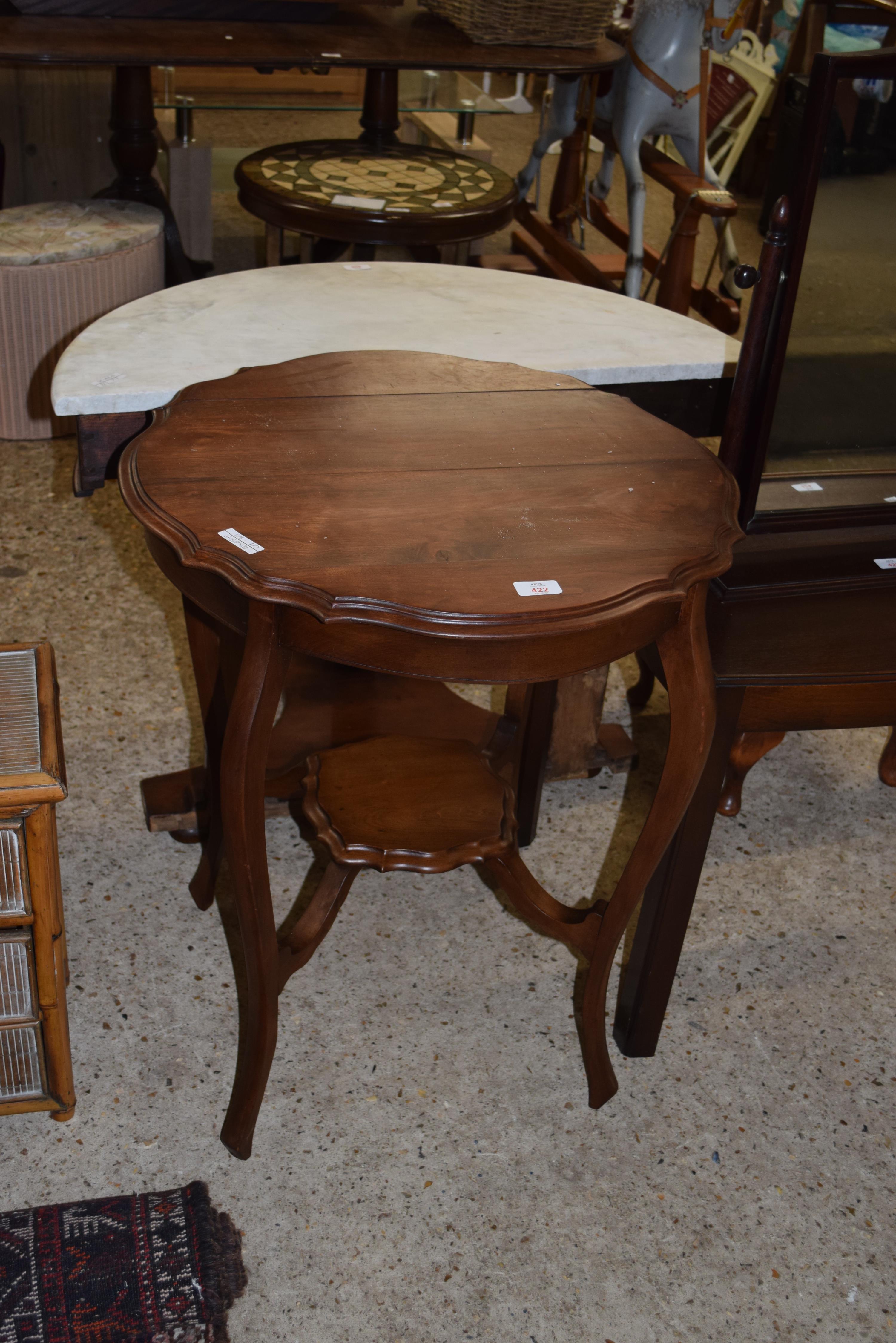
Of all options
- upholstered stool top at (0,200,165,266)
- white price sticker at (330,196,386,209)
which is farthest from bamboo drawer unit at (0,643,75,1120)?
white price sticker at (330,196,386,209)

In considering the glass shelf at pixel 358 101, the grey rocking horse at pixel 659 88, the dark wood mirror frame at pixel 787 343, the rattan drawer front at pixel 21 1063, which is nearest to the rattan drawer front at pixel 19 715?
the rattan drawer front at pixel 21 1063

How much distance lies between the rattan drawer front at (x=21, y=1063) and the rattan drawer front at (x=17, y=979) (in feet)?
0.06

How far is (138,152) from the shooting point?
3.63 metres

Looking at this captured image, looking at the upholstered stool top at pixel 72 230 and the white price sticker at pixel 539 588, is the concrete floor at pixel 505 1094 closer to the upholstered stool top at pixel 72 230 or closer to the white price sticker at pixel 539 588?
the white price sticker at pixel 539 588

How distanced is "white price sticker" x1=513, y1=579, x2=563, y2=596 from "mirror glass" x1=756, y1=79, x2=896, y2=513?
0.58m

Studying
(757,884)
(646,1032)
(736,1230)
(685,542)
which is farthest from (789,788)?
(685,542)

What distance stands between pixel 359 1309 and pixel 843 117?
5.03 feet

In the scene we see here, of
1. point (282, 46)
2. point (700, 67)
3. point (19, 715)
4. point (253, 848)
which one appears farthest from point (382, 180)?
point (253, 848)

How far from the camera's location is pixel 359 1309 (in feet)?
4.91

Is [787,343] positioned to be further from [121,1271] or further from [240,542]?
[121,1271]

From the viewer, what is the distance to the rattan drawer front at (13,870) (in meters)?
1.43

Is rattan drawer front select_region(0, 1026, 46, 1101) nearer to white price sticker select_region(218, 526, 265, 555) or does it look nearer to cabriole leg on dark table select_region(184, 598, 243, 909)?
cabriole leg on dark table select_region(184, 598, 243, 909)

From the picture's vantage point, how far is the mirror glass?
156 centimetres

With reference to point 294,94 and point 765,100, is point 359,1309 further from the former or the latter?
point 765,100
